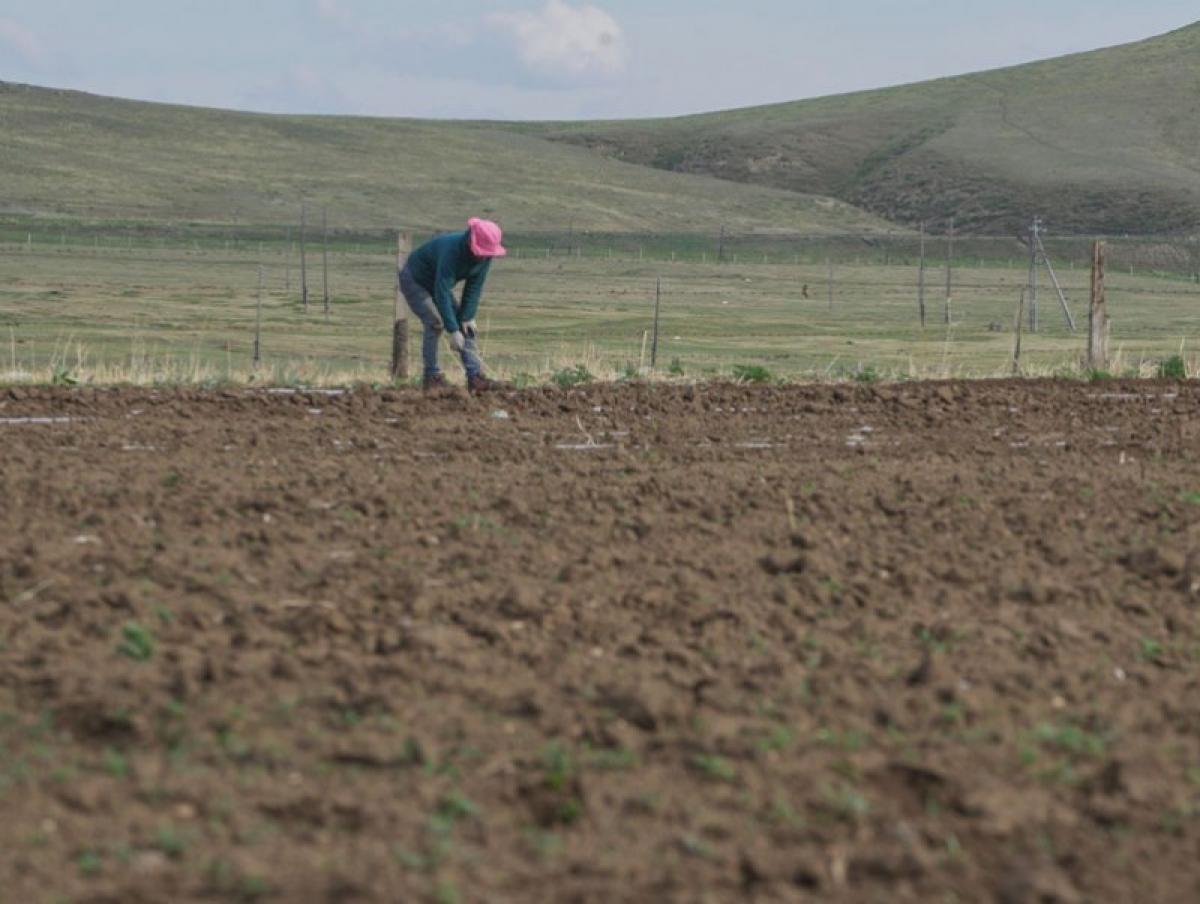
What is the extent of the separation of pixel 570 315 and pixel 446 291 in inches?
1107

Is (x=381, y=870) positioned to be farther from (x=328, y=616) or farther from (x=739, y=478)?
(x=739, y=478)

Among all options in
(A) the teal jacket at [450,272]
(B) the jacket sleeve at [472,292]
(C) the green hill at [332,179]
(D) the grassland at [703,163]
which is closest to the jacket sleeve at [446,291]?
(A) the teal jacket at [450,272]

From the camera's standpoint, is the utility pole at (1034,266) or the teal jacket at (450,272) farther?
the utility pole at (1034,266)

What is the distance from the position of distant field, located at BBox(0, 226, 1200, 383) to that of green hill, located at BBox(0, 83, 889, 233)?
43.9 feet

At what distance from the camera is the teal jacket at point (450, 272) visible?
1505 centimetres

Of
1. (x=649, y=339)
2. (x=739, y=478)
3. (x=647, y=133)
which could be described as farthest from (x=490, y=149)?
(x=739, y=478)

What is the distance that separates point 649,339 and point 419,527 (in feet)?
82.9

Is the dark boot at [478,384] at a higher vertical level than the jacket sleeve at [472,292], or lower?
lower

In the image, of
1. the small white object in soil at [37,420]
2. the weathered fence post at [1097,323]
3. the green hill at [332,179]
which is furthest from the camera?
the green hill at [332,179]

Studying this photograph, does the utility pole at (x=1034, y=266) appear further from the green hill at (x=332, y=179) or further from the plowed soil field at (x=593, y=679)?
the green hill at (x=332, y=179)

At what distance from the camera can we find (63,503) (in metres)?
9.65

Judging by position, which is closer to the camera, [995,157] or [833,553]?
[833,553]

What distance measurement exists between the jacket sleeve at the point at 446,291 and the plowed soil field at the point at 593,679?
3276 millimetres

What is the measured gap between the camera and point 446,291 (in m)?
15.1
